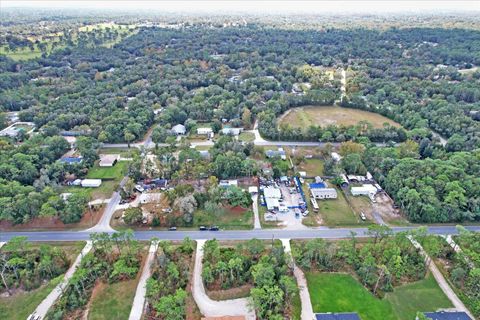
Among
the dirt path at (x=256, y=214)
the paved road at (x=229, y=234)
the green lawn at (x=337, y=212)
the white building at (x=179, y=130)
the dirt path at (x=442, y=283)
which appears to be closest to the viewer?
the dirt path at (x=442, y=283)

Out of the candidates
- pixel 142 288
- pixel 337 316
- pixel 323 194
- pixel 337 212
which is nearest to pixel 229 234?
pixel 142 288

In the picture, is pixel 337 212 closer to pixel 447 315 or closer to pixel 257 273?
pixel 447 315

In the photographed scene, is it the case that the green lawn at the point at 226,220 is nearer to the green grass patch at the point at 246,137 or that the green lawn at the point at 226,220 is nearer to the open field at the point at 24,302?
the open field at the point at 24,302

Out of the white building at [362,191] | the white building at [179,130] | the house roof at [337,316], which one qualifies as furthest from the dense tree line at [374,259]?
the white building at [179,130]

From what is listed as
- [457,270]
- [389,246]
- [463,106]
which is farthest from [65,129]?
[463,106]

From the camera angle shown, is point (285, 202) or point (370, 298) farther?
point (285, 202)

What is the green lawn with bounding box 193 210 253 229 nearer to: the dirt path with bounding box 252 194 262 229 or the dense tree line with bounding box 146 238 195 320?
the dirt path with bounding box 252 194 262 229

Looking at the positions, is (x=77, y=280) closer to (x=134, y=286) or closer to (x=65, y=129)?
(x=134, y=286)
